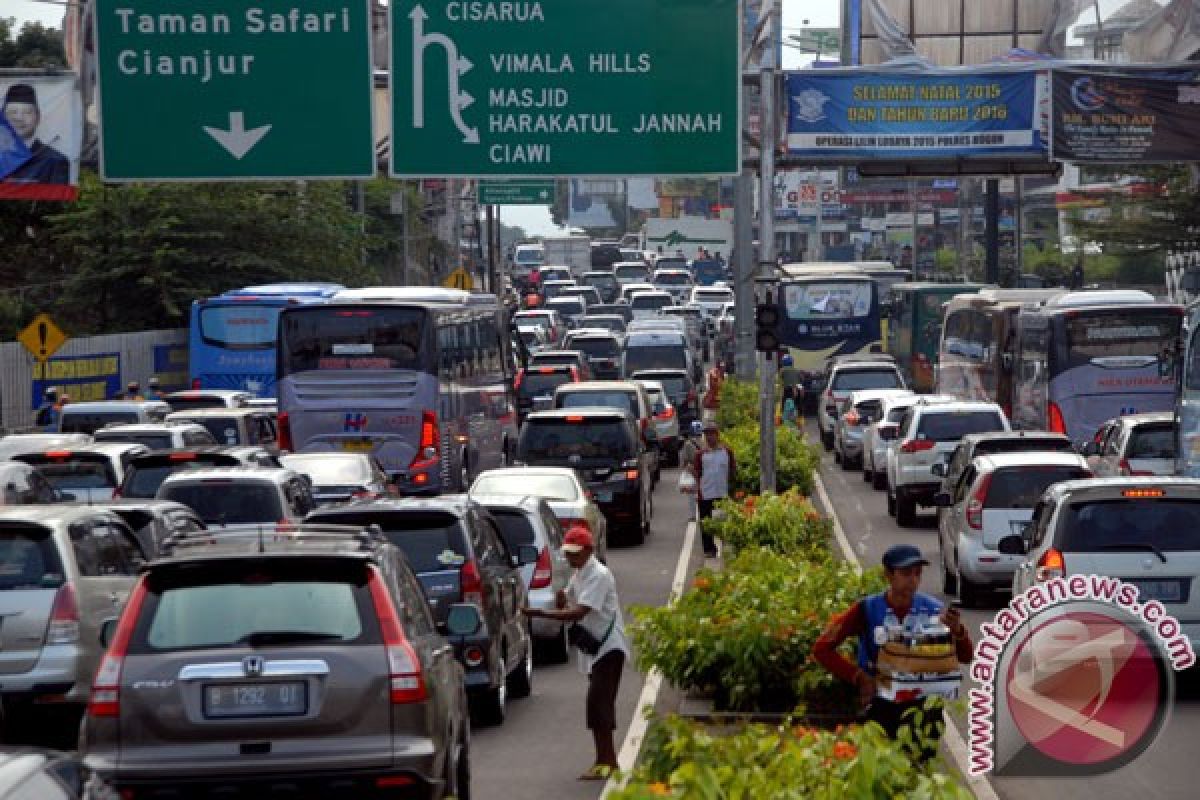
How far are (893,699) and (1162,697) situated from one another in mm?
5422

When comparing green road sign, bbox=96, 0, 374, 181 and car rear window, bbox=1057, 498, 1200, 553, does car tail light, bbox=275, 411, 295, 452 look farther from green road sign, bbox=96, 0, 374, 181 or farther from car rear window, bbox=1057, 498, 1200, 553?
car rear window, bbox=1057, 498, 1200, 553

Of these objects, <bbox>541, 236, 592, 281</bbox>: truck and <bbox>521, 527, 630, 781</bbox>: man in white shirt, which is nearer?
<bbox>521, 527, 630, 781</bbox>: man in white shirt

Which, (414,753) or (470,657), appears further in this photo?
(470,657)

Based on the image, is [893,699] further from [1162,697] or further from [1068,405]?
[1068,405]

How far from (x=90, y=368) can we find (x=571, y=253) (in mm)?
87560

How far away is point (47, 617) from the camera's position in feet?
47.3

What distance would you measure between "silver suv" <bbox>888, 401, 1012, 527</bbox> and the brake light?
8.56 ft

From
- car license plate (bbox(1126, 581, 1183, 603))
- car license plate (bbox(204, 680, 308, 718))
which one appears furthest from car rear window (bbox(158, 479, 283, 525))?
car license plate (bbox(204, 680, 308, 718))

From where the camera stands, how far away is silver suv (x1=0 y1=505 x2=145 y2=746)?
46.8ft

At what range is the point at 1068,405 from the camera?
3616 centimetres

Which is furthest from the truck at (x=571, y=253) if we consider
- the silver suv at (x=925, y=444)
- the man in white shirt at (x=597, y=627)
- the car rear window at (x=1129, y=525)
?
the man in white shirt at (x=597, y=627)

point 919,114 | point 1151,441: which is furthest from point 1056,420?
point 1151,441

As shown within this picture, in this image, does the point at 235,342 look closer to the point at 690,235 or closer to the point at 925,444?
the point at 925,444

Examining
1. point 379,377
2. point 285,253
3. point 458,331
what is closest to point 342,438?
point 379,377
